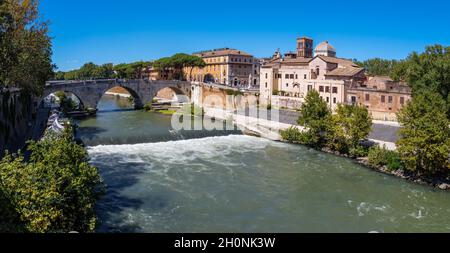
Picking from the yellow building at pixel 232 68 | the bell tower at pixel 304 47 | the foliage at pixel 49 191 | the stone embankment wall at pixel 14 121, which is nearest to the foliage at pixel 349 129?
the foliage at pixel 49 191

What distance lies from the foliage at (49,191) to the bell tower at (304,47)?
2778 inches

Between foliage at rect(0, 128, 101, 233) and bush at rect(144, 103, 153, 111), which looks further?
bush at rect(144, 103, 153, 111)

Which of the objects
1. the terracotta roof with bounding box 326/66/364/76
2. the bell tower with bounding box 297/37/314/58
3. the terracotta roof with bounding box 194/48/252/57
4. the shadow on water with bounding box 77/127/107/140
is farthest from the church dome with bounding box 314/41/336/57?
the shadow on water with bounding box 77/127/107/140

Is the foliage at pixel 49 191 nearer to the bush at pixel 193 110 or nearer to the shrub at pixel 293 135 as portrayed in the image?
the shrub at pixel 293 135

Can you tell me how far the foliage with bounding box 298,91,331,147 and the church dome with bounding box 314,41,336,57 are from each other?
36039 millimetres

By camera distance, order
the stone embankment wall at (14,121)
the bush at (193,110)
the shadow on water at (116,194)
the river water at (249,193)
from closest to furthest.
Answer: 1. the shadow on water at (116,194)
2. the river water at (249,193)
3. the stone embankment wall at (14,121)
4. the bush at (193,110)

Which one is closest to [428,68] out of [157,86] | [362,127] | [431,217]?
[362,127]

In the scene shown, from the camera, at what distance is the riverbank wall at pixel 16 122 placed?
34.8 metres

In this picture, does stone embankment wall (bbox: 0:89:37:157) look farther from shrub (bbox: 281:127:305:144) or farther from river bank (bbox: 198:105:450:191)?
shrub (bbox: 281:127:305:144)

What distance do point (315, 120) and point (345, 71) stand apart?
2086cm

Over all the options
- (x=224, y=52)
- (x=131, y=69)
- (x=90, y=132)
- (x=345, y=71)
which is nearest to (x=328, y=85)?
(x=345, y=71)

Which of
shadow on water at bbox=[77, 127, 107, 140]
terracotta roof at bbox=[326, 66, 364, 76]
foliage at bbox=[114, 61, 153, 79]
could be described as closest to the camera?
shadow on water at bbox=[77, 127, 107, 140]

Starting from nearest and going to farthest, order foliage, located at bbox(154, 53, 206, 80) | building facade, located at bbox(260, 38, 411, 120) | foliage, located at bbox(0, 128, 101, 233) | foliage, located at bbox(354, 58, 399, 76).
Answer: foliage, located at bbox(0, 128, 101, 233) < building facade, located at bbox(260, 38, 411, 120) < foliage, located at bbox(354, 58, 399, 76) < foliage, located at bbox(154, 53, 206, 80)

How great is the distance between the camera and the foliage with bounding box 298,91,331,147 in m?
43.0
